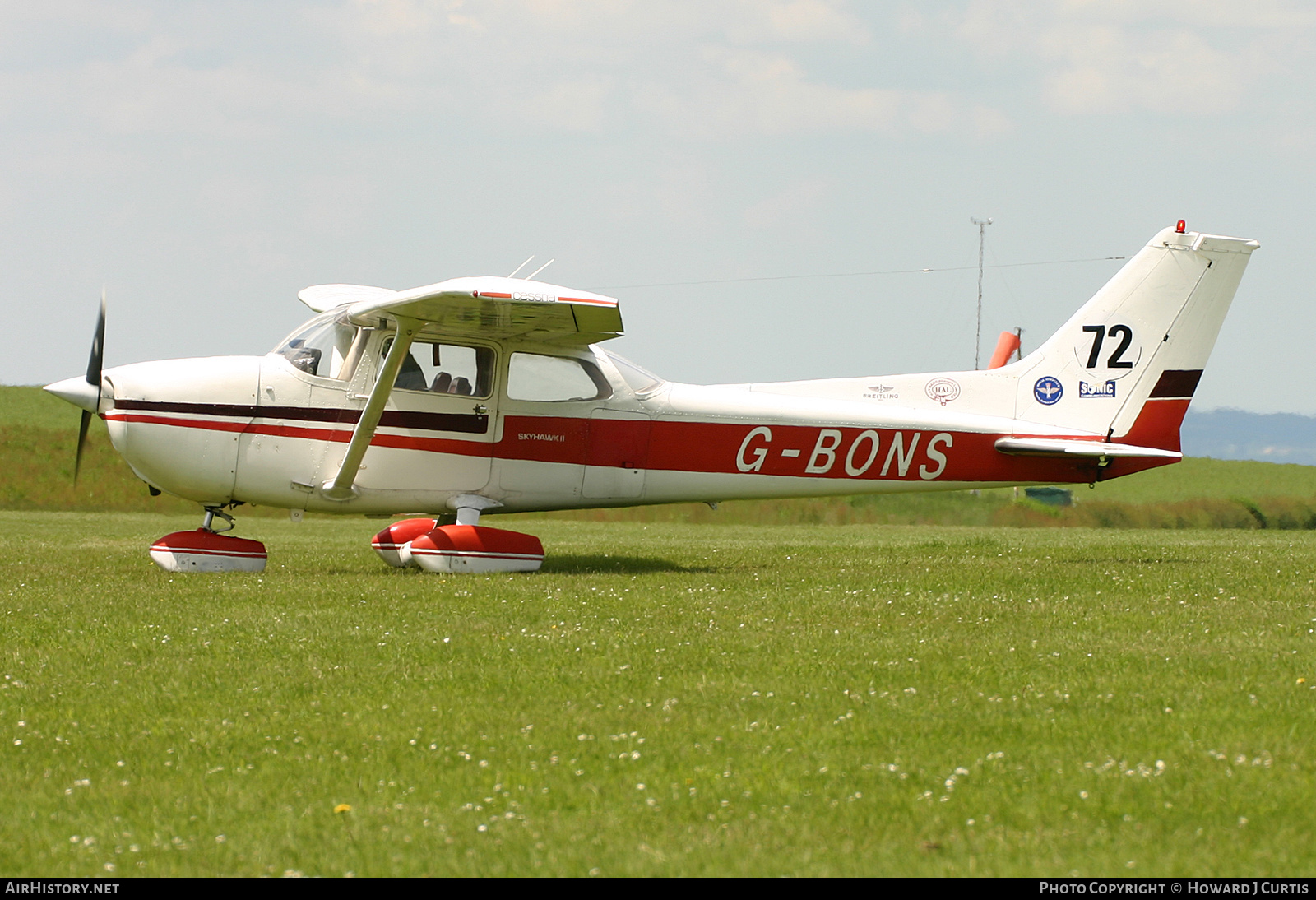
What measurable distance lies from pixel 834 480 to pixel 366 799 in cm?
1043

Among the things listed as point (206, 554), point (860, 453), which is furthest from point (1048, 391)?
point (206, 554)

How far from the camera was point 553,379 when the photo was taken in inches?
A: 570

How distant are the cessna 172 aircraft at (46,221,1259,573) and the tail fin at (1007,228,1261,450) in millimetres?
23

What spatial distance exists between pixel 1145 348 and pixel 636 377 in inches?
248

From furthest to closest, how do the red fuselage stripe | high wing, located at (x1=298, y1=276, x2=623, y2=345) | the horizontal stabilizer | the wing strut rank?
the horizontal stabilizer → the red fuselage stripe → the wing strut → high wing, located at (x1=298, y1=276, x2=623, y2=345)

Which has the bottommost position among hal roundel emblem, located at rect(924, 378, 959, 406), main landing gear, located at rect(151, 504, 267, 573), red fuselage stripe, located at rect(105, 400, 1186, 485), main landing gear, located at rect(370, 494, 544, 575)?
main landing gear, located at rect(151, 504, 267, 573)

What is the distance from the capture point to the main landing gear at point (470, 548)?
1367cm

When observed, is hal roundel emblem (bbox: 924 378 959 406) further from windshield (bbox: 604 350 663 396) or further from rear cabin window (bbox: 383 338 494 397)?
rear cabin window (bbox: 383 338 494 397)

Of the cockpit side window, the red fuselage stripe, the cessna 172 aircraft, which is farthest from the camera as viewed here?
the red fuselage stripe

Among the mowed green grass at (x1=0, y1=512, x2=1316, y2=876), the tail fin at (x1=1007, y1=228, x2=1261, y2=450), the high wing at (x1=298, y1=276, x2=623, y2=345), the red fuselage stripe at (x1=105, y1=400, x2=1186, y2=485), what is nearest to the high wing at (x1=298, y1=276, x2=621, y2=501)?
the high wing at (x1=298, y1=276, x2=623, y2=345)

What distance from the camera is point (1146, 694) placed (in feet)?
23.6

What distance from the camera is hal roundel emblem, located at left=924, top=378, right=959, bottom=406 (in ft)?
51.0

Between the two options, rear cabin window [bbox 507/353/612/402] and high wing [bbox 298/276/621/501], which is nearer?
high wing [bbox 298/276/621/501]

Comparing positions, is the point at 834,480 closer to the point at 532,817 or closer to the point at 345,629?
the point at 345,629
